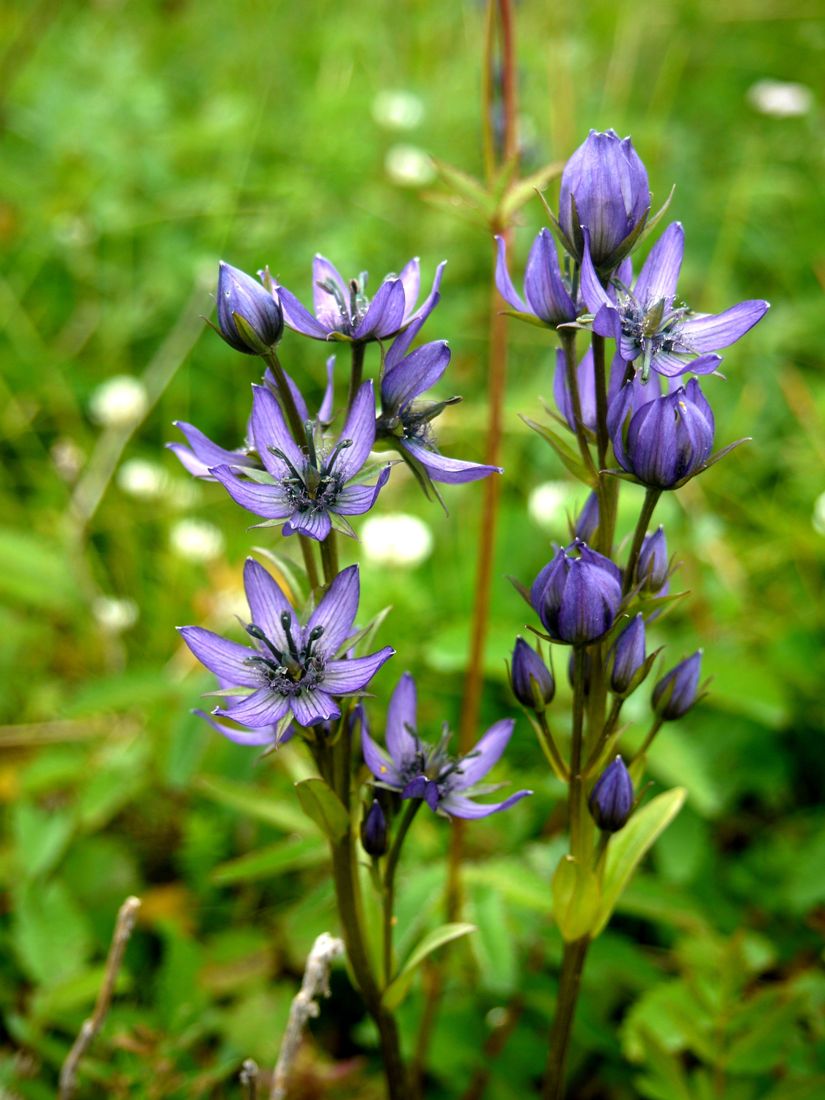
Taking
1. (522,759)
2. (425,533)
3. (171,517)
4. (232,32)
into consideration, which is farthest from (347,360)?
(232,32)

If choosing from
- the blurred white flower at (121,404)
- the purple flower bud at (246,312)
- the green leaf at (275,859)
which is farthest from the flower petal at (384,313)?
the blurred white flower at (121,404)

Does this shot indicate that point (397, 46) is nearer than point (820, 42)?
No

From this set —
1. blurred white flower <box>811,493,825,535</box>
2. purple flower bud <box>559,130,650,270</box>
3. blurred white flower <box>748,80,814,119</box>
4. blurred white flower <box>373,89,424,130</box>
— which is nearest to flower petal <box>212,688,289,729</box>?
purple flower bud <box>559,130,650,270</box>

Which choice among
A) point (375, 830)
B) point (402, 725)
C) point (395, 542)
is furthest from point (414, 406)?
point (395, 542)

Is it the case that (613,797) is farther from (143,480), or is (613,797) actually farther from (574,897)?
(143,480)

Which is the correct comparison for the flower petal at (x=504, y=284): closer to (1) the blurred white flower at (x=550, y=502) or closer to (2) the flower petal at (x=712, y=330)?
(2) the flower petal at (x=712, y=330)

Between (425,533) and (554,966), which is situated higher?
(425,533)

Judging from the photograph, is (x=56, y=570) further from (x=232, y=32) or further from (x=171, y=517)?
(x=232, y=32)
